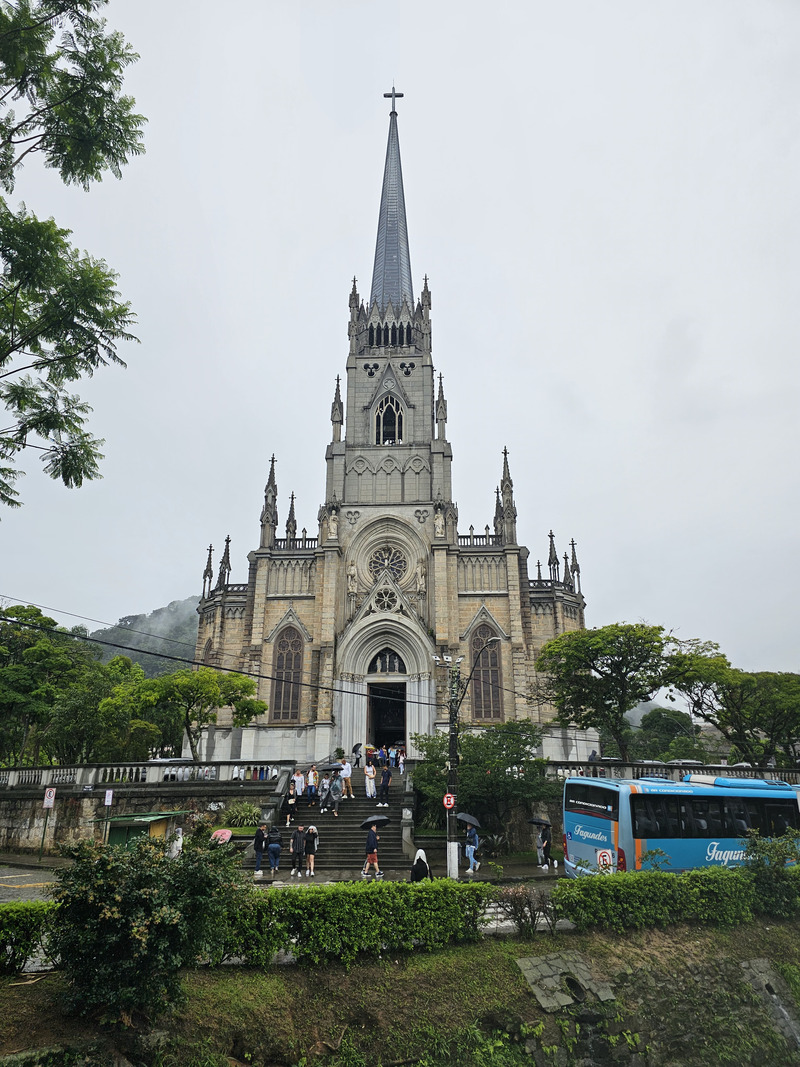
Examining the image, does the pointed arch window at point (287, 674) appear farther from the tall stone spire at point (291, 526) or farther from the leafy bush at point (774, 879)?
the leafy bush at point (774, 879)

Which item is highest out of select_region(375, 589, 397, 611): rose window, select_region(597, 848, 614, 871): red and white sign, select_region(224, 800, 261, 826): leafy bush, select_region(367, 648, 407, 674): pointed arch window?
select_region(375, 589, 397, 611): rose window

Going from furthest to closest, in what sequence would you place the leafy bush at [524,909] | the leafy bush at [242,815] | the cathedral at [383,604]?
1. the cathedral at [383,604]
2. the leafy bush at [242,815]
3. the leafy bush at [524,909]

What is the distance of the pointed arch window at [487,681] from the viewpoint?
3538 cm

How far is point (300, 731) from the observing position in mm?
34156

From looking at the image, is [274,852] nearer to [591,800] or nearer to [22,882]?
[22,882]

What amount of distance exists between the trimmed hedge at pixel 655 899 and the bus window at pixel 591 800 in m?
2.37

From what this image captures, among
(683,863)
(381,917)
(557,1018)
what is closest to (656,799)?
(683,863)

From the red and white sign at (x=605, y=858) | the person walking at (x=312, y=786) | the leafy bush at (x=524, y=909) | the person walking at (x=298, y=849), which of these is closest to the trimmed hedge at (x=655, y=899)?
the leafy bush at (x=524, y=909)

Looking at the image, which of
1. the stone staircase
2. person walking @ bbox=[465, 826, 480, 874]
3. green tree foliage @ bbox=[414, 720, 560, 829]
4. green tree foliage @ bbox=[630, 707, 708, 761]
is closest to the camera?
A: person walking @ bbox=[465, 826, 480, 874]

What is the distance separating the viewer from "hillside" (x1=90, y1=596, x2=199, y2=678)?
343 feet

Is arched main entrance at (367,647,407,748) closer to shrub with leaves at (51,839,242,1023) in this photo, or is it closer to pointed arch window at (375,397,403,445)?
pointed arch window at (375,397,403,445)

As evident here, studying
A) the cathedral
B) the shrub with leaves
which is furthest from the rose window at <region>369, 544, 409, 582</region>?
the shrub with leaves

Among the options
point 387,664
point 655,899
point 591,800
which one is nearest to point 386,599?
point 387,664

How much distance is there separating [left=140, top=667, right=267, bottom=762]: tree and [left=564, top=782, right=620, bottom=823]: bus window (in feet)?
47.9
